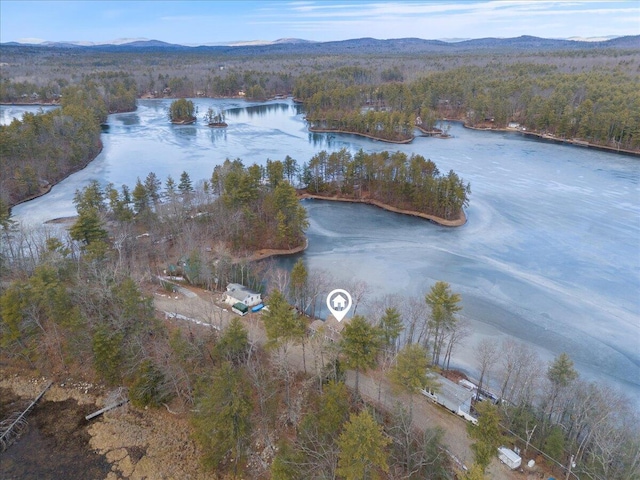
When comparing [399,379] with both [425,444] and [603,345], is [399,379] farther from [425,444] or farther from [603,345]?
[603,345]

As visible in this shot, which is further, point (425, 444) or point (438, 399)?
point (438, 399)

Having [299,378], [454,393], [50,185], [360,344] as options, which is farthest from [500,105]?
[360,344]

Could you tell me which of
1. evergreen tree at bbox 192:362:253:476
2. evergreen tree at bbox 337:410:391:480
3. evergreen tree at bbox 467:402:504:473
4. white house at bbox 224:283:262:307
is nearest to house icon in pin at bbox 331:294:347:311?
white house at bbox 224:283:262:307

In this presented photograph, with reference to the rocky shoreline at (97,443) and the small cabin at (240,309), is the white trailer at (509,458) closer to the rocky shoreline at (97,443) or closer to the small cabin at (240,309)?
the rocky shoreline at (97,443)

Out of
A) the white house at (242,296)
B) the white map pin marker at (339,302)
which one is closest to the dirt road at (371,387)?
the white house at (242,296)

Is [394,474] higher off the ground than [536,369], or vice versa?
[536,369]

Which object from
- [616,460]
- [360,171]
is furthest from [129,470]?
[360,171]
